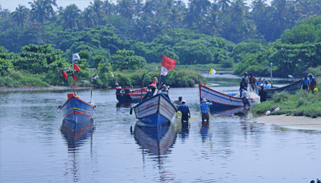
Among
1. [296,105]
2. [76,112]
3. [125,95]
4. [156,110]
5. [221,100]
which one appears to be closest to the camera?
[156,110]

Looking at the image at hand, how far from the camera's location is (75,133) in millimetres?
28609

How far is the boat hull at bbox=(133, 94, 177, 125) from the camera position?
2869cm

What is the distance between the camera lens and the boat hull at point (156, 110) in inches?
1129

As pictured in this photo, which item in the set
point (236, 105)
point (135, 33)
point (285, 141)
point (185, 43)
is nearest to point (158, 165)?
point (285, 141)

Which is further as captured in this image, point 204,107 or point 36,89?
point 36,89

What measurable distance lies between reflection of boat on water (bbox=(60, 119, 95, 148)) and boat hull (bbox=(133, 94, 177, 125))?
3112mm

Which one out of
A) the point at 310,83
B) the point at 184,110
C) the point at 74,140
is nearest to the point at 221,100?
the point at 310,83

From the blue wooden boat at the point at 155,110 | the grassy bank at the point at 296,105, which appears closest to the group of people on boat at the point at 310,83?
the grassy bank at the point at 296,105

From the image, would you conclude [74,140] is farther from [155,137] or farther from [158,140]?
[158,140]

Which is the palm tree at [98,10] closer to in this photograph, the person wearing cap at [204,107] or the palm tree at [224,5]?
the palm tree at [224,5]

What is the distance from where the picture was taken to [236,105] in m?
41.7

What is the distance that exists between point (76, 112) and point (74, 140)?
6964 mm

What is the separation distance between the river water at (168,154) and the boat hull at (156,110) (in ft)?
2.80

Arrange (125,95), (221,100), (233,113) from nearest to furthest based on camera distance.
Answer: (233,113), (221,100), (125,95)
